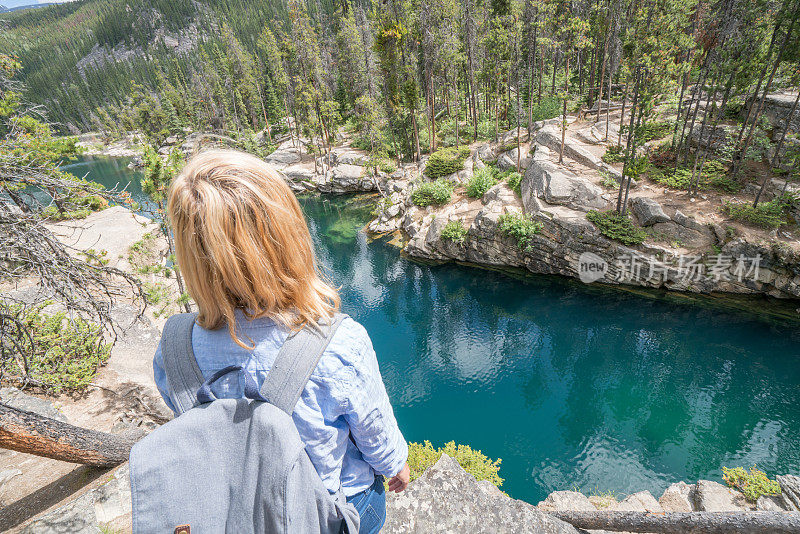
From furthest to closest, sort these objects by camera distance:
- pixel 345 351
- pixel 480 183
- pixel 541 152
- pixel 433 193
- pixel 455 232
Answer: pixel 433 193 → pixel 480 183 → pixel 541 152 → pixel 455 232 → pixel 345 351

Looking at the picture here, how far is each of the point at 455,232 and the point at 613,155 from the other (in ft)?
33.3

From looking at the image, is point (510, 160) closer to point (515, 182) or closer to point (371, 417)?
point (515, 182)

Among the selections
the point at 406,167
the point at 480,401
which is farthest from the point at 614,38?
the point at 480,401

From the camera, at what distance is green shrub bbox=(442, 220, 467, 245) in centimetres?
2017

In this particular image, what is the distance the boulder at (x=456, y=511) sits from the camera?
3.68 meters

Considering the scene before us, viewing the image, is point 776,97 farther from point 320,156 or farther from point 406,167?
point 320,156

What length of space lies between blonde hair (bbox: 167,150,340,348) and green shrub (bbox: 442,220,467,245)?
19103mm

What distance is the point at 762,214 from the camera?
14625mm

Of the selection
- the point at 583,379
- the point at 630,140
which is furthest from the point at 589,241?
the point at 583,379

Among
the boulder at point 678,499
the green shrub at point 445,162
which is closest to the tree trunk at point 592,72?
the green shrub at point 445,162

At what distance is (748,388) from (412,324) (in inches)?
514

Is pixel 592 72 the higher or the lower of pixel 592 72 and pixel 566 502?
the higher

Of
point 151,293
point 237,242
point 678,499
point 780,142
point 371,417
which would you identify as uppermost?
point 237,242

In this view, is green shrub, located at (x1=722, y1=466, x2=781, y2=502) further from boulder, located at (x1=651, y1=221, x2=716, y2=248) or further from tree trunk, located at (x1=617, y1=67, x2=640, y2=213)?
tree trunk, located at (x1=617, y1=67, x2=640, y2=213)
